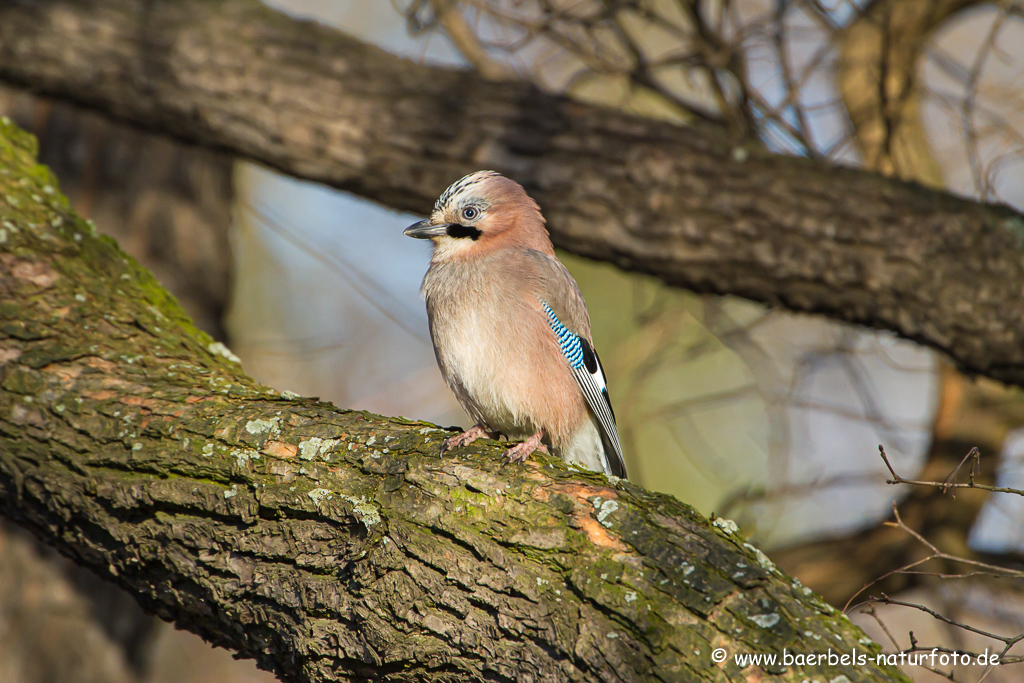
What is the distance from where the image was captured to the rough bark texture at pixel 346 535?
2166mm

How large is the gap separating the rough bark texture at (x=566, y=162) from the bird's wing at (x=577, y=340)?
0.49 meters

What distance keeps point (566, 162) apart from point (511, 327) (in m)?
1.22

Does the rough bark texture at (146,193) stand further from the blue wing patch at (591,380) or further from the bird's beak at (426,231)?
the blue wing patch at (591,380)

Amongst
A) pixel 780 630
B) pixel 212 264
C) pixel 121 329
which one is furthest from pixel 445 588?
pixel 212 264

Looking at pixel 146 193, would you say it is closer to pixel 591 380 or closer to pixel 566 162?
pixel 566 162

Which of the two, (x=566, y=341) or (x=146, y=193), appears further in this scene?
(x=146, y=193)

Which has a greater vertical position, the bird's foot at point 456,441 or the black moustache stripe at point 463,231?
the black moustache stripe at point 463,231

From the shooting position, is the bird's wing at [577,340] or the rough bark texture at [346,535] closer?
the rough bark texture at [346,535]

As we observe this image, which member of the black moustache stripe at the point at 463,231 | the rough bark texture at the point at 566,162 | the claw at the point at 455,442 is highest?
the rough bark texture at the point at 566,162

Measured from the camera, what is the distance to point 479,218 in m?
4.05

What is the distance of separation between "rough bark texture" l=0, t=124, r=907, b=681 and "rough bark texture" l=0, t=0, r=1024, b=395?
1672 millimetres

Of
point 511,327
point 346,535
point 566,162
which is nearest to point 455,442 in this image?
point 346,535

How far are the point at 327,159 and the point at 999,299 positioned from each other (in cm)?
349

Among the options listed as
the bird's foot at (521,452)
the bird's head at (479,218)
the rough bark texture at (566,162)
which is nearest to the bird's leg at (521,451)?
the bird's foot at (521,452)
